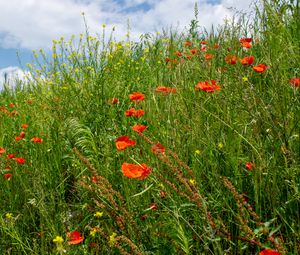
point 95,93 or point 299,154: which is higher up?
point 95,93

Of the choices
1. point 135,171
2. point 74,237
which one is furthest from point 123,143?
point 74,237

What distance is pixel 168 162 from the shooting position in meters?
1.44

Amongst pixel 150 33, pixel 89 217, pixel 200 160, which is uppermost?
pixel 150 33

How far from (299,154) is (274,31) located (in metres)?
1.35

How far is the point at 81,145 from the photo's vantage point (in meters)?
2.33

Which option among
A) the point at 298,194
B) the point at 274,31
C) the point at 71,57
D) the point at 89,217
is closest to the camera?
the point at 298,194

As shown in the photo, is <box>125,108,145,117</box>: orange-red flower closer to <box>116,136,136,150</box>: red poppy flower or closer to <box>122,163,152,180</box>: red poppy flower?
<box>116,136,136,150</box>: red poppy flower

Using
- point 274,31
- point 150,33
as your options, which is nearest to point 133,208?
point 274,31

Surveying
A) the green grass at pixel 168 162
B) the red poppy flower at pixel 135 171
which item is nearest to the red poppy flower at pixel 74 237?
the green grass at pixel 168 162

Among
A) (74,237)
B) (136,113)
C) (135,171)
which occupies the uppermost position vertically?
(136,113)

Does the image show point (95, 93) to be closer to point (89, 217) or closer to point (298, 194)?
point (89, 217)

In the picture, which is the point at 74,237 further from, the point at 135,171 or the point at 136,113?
the point at 136,113

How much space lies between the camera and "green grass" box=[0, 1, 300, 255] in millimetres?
1526

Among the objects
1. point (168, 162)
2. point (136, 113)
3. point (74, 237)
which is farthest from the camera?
point (136, 113)
